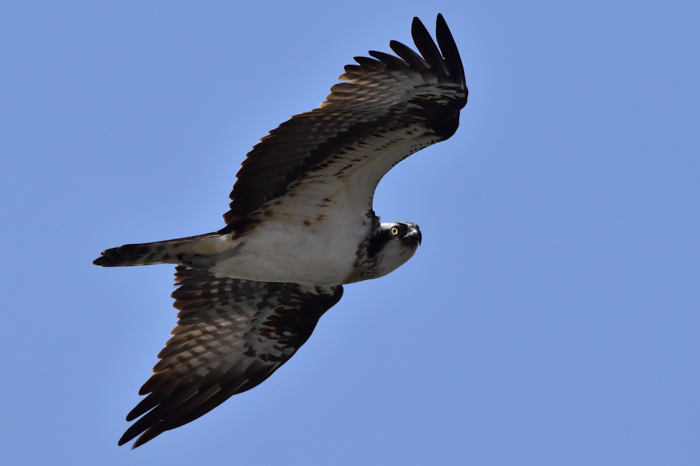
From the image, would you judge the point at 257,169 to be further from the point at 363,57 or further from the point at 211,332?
the point at 211,332

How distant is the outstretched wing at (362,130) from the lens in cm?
749

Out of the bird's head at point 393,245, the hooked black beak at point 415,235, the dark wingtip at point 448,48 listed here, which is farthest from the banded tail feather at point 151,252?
the dark wingtip at point 448,48

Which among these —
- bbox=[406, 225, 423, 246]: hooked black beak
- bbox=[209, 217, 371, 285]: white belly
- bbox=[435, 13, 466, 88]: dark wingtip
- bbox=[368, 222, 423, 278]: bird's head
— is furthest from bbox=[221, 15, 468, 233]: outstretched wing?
bbox=[406, 225, 423, 246]: hooked black beak

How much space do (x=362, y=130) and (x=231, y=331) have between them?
3.01 meters

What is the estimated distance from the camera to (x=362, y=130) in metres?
7.77

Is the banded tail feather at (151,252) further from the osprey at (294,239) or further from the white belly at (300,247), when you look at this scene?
the white belly at (300,247)

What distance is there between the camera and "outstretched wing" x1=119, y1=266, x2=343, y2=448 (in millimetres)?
9422

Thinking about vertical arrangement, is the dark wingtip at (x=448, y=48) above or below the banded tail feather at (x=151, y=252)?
above

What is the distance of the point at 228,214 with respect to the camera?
27.6ft

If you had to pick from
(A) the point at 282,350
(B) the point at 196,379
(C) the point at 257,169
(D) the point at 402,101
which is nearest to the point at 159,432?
(B) the point at 196,379

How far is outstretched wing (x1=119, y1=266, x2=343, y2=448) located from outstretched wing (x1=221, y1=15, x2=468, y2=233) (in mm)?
1554

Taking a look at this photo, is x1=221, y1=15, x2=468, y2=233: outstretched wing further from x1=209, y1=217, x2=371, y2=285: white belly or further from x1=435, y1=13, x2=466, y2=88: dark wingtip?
x1=209, y1=217, x2=371, y2=285: white belly

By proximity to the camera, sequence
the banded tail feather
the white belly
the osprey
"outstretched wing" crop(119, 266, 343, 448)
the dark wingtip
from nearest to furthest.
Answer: the dark wingtip
the osprey
the banded tail feather
the white belly
"outstretched wing" crop(119, 266, 343, 448)

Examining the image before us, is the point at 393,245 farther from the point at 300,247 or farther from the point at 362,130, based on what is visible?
the point at 362,130
